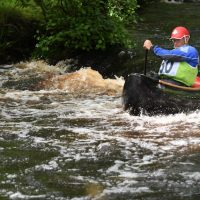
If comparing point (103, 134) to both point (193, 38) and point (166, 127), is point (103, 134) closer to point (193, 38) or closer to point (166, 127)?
point (166, 127)

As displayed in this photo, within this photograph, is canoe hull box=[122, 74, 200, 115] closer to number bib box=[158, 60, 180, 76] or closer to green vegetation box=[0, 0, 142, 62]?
number bib box=[158, 60, 180, 76]

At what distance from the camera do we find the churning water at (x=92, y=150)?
19.3ft

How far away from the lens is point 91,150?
726cm

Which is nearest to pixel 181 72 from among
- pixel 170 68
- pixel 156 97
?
pixel 170 68

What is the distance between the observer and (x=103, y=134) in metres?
8.08

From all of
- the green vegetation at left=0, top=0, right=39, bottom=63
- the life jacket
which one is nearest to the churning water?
the life jacket

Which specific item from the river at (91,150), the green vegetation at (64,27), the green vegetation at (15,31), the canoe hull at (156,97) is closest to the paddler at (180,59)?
the canoe hull at (156,97)

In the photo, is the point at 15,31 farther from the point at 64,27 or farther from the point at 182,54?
the point at 182,54

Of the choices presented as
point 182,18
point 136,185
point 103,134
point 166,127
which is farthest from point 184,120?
point 182,18

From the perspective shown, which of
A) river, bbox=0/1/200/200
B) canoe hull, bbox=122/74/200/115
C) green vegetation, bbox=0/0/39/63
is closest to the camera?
river, bbox=0/1/200/200

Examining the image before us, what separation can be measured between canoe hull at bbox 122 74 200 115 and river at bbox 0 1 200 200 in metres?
0.14

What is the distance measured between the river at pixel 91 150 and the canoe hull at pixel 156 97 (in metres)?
0.14

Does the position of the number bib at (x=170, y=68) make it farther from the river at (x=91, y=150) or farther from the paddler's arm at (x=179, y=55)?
the river at (x=91, y=150)

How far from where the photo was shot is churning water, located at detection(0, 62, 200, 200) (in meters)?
5.89
